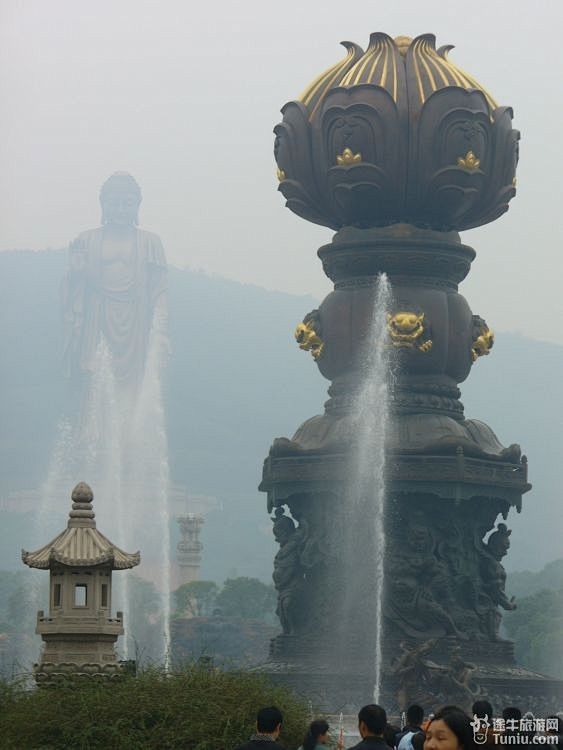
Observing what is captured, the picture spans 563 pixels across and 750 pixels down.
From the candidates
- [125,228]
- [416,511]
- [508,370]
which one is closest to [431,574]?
[416,511]

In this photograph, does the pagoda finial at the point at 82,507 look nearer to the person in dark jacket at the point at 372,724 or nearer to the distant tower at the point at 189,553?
the person in dark jacket at the point at 372,724

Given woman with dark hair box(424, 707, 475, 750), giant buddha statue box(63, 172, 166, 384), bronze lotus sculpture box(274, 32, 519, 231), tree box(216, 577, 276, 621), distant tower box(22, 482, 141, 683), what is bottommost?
woman with dark hair box(424, 707, 475, 750)

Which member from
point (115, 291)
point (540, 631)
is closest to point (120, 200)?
point (115, 291)

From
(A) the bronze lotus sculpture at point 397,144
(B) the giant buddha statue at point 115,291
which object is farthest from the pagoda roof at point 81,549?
(B) the giant buddha statue at point 115,291

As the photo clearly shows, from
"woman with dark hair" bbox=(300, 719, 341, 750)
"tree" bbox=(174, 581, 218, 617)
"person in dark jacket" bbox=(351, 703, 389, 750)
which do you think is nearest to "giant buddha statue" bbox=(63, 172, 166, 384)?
"tree" bbox=(174, 581, 218, 617)

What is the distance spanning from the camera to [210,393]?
13325 cm

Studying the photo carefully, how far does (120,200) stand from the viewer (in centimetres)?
9788

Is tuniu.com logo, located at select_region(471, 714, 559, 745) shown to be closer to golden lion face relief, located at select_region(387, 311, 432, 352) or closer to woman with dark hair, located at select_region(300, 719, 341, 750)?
woman with dark hair, located at select_region(300, 719, 341, 750)

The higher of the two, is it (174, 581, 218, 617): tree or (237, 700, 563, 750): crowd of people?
(174, 581, 218, 617): tree

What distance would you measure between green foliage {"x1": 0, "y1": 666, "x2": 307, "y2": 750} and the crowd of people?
3.80m

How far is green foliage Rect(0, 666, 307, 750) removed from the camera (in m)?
17.8

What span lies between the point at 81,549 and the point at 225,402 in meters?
110

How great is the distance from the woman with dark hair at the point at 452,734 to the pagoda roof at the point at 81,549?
546 inches

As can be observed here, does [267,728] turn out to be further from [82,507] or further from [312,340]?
[312,340]
